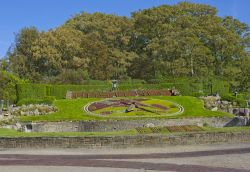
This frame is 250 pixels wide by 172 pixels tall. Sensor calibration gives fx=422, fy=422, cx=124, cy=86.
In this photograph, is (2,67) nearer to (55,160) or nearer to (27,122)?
(27,122)

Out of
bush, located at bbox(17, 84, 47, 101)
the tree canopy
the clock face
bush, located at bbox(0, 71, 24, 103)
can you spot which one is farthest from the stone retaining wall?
the tree canopy

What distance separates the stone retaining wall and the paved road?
46.0 ft

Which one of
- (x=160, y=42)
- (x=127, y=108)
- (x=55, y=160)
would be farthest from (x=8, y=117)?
(x=160, y=42)

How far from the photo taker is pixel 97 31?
76.8 m

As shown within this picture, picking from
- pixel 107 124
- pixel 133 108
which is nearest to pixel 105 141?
pixel 107 124

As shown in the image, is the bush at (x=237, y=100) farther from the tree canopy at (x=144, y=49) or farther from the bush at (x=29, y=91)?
the bush at (x=29, y=91)

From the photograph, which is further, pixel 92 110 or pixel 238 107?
pixel 238 107

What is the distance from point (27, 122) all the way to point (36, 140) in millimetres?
14554

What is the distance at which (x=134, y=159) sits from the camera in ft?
54.3

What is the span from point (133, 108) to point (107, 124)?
4163mm

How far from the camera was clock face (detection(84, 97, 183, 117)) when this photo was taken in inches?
1415

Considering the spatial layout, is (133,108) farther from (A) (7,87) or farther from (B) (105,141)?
(A) (7,87)

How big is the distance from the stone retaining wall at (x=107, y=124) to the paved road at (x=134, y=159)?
14.0 metres

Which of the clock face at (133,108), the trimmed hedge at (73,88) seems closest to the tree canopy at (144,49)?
the trimmed hedge at (73,88)
